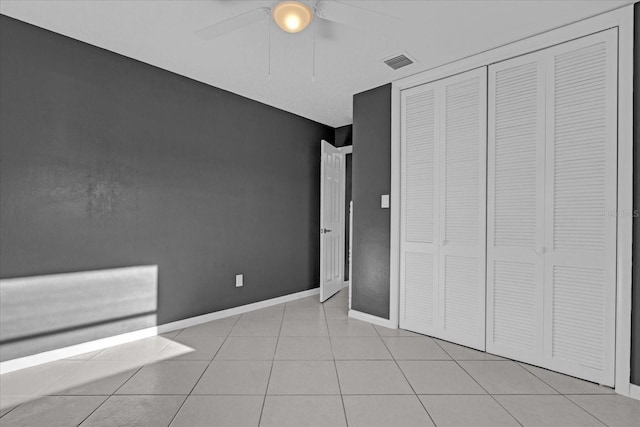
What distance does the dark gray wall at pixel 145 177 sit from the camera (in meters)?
2.49

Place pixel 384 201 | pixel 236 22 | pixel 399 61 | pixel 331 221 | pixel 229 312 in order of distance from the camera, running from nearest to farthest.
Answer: pixel 236 22 → pixel 399 61 → pixel 384 201 → pixel 229 312 → pixel 331 221

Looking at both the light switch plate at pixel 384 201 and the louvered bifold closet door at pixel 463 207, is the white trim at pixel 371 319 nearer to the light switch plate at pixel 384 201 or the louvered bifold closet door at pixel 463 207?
the louvered bifold closet door at pixel 463 207

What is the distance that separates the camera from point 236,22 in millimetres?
2027

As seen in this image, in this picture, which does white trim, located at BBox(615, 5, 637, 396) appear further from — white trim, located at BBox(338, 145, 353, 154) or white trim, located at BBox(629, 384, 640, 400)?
white trim, located at BBox(338, 145, 353, 154)

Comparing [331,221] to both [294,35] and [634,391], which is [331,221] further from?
[634,391]

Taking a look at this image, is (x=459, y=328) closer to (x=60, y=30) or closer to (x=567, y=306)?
(x=567, y=306)

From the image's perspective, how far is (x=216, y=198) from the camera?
3.70 meters

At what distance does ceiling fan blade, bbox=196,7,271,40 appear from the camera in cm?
197

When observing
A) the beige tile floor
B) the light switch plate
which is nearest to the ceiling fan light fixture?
the light switch plate

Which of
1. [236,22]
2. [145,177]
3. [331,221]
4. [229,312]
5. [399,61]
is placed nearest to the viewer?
[236,22]

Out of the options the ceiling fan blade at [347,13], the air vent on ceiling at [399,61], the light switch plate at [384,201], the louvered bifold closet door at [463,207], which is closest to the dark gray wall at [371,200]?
the light switch plate at [384,201]

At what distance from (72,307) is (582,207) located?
390 cm

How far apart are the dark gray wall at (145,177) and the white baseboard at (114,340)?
3.4 inches

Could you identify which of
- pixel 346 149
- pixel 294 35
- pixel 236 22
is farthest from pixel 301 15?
pixel 346 149
